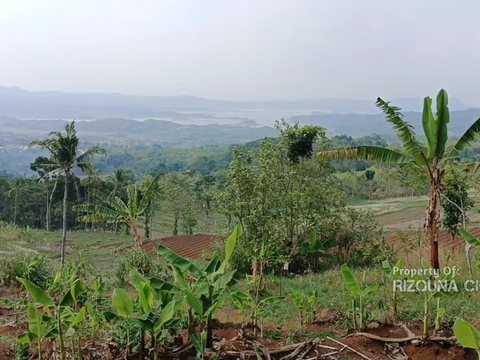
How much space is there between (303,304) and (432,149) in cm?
311

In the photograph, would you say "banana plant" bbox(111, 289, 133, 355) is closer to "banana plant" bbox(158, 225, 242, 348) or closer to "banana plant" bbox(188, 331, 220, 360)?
"banana plant" bbox(158, 225, 242, 348)

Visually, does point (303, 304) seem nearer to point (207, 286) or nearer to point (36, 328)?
point (207, 286)

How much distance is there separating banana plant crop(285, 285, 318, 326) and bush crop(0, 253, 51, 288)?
12.6ft

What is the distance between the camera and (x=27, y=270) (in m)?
7.18

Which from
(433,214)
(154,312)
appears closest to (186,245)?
(433,214)

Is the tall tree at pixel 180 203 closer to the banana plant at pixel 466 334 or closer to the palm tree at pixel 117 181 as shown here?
the palm tree at pixel 117 181

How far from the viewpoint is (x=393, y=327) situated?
16.3 ft

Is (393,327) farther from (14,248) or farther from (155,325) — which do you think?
(14,248)

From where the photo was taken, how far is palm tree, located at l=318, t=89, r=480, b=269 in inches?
257

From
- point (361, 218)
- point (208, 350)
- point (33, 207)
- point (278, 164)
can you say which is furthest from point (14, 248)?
point (33, 207)

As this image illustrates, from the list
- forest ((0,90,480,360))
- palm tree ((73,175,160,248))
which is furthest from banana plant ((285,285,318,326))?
palm tree ((73,175,160,248))

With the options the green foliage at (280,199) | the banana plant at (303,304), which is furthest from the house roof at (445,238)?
the banana plant at (303,304)

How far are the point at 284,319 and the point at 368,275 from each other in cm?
301

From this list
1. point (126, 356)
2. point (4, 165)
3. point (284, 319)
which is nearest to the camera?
point (126, 356)
